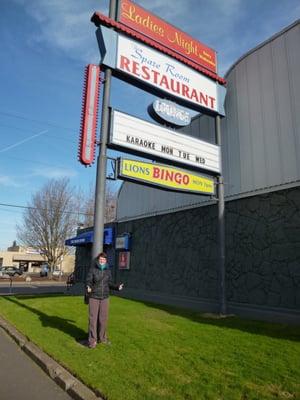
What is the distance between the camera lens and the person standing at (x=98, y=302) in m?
7.03

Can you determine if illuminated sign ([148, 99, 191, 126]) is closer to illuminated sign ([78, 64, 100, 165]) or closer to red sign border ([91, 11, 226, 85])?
red sign border ([91, 11, 226, 85])

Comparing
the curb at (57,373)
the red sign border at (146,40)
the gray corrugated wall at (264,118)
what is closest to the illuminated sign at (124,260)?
the gray corrugated wall at (264,118)

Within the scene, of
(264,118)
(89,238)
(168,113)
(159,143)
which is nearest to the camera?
(159,143)

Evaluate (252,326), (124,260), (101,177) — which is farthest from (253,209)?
(124,260)

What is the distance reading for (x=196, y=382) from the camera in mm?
4883

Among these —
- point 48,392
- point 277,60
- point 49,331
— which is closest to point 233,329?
point 49,331

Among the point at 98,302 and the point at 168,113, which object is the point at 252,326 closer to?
the point at 98,302

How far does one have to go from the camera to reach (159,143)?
418 inches

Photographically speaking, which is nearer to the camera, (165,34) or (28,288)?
(165,34)

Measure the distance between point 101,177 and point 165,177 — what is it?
2434 millimetres

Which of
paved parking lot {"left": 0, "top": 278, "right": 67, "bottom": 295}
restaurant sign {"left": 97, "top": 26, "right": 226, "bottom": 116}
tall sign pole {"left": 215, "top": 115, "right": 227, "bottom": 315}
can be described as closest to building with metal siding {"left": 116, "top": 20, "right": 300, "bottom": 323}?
tall sign pole {"left": 215, "top": 115, "right": 227, "bottom": 315}

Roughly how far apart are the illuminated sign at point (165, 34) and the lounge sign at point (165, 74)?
52 centimetres

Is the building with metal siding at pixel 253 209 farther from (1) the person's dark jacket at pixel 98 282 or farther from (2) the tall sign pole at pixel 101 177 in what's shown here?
(1) the person's dark jacket at pixel 98 282

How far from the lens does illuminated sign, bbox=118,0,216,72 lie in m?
10.9
